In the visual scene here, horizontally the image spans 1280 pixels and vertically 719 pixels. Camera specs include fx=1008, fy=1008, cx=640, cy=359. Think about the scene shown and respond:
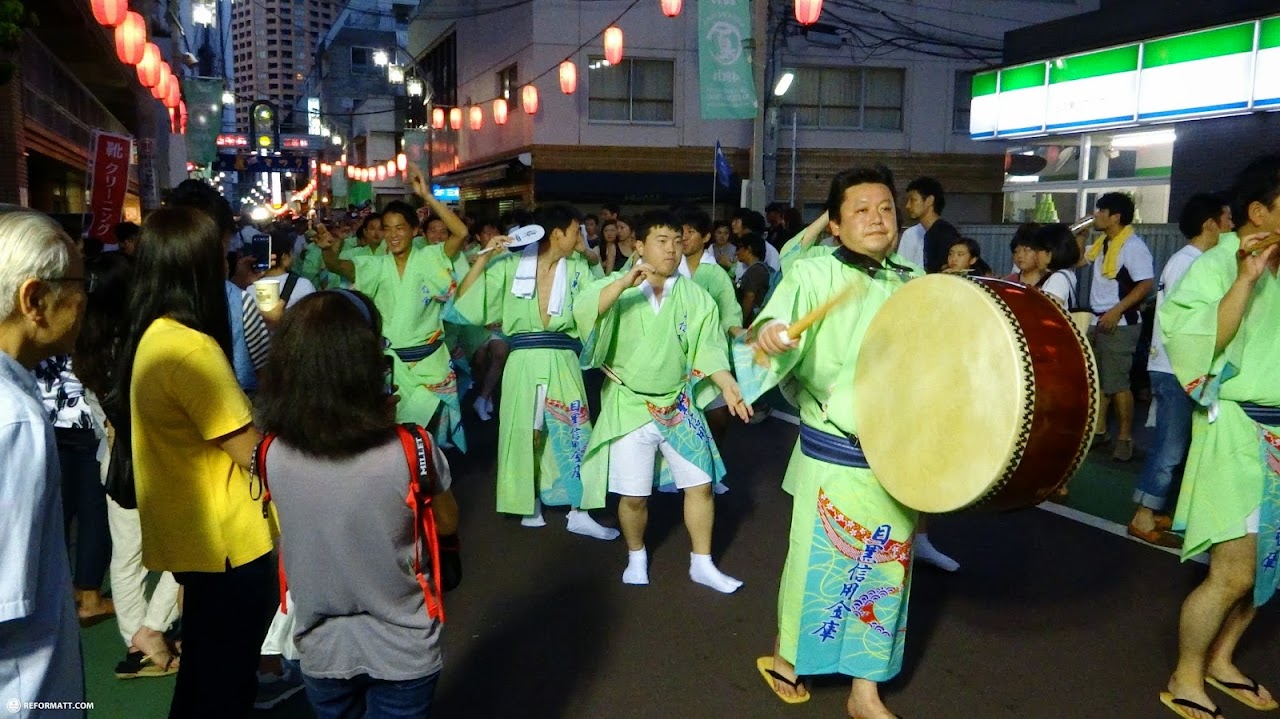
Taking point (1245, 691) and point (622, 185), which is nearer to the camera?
point (1245, 691)

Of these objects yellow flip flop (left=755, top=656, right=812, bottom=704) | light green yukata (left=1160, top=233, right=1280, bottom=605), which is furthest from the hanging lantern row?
light green yukata (left=1160, top=233, right=1280, bottom=605)

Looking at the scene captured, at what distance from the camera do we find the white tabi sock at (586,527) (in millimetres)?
5430

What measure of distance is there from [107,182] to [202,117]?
17.3 m

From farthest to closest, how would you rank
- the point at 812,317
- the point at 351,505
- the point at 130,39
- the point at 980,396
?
the point at 130,39 < the point at 812,317 < the point at 980,396 < the point at 351,505

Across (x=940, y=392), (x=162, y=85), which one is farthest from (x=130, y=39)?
(x=940, y=392)

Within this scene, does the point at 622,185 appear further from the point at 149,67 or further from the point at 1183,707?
the point at 1183,707

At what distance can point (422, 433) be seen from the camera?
214cm

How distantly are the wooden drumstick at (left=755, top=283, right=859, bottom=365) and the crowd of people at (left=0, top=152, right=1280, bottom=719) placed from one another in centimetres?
3

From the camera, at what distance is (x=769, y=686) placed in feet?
11.9

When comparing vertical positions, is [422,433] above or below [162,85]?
below

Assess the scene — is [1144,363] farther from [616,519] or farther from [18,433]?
[18,433]

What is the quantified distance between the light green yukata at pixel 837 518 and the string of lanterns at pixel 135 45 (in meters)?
8.79

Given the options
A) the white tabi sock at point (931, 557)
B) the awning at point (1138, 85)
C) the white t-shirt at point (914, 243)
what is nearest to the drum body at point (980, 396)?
the white tabi sock at point (931, 557)

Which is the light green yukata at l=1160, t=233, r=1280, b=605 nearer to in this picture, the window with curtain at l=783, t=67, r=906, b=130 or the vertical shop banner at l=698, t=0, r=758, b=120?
the vertical shop banner at l=698, t=0, r=758, b=120
